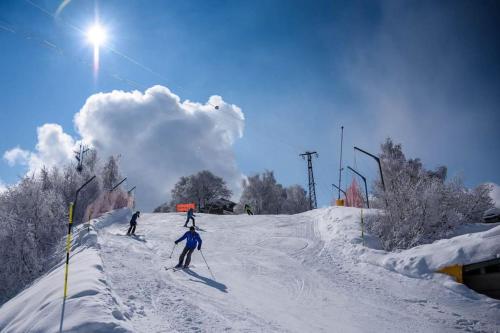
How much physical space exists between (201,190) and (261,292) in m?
67.4

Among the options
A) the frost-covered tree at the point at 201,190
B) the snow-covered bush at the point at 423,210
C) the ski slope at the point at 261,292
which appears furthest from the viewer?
the frost-covered tree at the point at 201,190

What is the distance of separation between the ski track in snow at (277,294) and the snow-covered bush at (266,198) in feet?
167

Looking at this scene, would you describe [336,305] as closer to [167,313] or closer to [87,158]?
[167,313]

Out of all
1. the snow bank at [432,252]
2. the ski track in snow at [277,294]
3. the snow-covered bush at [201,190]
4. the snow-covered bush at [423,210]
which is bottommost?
the ski track in snow at [277,294]

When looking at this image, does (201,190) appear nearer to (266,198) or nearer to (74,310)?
(266,198)

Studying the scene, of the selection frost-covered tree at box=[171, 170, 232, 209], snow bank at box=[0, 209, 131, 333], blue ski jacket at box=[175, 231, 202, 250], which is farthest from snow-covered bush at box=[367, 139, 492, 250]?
frost-covered tree at box=[171, 170, 232, 209]

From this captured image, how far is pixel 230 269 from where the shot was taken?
13.7 m

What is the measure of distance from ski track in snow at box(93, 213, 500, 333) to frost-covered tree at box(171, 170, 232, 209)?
2328 inches

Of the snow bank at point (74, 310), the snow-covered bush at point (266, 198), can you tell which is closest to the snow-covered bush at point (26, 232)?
the snow bank at point (74, 310)

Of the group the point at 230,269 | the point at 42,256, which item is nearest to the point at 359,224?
the point at 230,269

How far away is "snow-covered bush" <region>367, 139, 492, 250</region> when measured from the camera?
17.0 m

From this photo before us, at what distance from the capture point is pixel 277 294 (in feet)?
34.7

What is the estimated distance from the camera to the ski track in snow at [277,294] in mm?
7902

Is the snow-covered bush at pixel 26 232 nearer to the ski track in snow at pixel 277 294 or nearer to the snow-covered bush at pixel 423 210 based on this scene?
the ski track in snow at pixel 277 294
